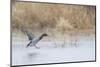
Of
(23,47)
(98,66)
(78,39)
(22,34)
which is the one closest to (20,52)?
(23,47)

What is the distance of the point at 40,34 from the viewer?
2.62 metres

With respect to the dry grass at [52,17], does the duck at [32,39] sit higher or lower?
lower

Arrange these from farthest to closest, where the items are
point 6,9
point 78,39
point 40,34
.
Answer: point 78,39 → point 40,34 → point 6,9

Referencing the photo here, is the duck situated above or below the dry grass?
below

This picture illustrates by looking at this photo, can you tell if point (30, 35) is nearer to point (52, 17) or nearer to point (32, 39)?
point (32, 39)

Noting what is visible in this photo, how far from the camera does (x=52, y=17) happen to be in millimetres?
2688

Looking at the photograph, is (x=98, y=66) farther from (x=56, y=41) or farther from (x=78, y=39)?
(x=56, y=41)

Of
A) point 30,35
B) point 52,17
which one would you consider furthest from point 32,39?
point 52,17

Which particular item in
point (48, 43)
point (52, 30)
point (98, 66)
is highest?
point (52, 30)

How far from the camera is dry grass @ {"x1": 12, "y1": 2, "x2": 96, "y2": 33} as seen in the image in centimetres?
254

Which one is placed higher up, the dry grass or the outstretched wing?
the dry grass

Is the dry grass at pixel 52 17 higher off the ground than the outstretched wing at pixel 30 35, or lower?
higher

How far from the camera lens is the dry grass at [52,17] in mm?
2539

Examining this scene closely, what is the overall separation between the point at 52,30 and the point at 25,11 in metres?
0.44
